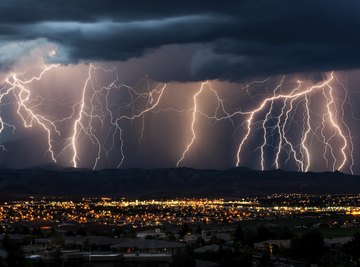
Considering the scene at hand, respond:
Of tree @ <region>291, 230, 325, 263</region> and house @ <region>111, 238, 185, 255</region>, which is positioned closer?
house @ <region>111, 238, 185, 255</region>

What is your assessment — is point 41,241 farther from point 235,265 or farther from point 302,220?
point 302,220

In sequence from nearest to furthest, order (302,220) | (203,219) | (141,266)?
(141,266) < (302,220) < (203,219)

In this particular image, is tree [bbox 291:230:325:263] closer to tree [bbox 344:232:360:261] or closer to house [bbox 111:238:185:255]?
tree [bbox 344:232:360:261]

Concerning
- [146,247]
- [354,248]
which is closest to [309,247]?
[354,248]

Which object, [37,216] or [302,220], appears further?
[37,216]

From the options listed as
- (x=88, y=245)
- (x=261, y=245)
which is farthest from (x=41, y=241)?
(x=261, y=245)

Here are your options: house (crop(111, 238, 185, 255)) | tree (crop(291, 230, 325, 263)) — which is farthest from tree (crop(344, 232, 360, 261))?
house (crop(111, 238, 185, 255))

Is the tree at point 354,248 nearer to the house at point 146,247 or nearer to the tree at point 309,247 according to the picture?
the tree at point 309,247

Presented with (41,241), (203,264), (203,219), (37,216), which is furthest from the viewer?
(37,216)

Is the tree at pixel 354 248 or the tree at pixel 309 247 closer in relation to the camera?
the tree at pixel 354 248

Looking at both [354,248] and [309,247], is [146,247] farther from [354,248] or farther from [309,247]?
[354,248]

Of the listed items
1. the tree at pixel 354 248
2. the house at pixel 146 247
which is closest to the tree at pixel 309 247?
the tree at pixel 354 248
